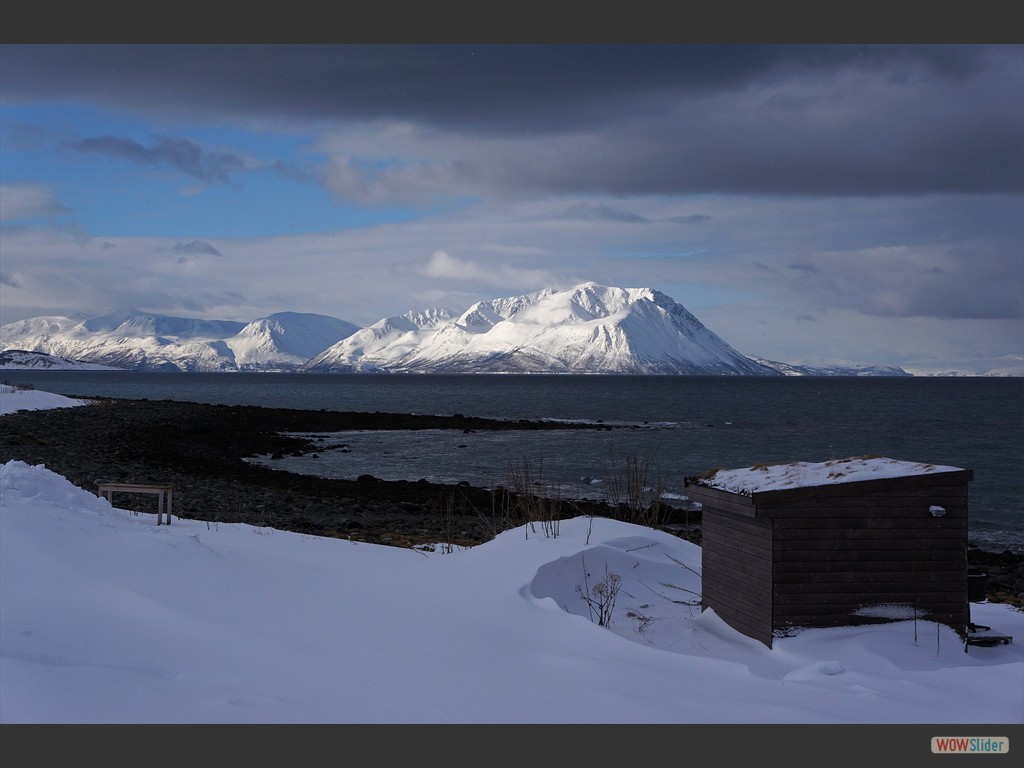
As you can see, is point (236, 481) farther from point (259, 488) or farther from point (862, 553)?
point (862, 553)

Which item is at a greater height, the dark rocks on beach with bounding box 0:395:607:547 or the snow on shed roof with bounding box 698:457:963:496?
the snow on shed roof with bounding box 698:457:963:496

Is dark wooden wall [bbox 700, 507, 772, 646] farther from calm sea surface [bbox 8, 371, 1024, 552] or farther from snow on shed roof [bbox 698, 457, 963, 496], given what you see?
calm sea surface [bbox 8, 371, 1024, 552]

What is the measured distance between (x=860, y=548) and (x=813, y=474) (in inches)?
35.8

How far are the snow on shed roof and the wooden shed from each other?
31 millimetres

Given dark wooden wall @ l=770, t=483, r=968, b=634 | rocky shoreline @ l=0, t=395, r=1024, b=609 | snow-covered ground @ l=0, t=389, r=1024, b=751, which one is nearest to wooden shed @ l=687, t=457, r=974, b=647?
dark wooden wall @ l=770, t=483, r=968, b=634

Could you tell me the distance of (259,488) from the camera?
2812cm

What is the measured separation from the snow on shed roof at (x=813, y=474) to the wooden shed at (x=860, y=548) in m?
0.03

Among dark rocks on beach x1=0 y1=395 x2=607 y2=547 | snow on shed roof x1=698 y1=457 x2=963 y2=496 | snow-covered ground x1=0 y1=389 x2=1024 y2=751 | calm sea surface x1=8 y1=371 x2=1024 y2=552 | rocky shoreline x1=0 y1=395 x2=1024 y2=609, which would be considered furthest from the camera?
calm sea surface x1=8 y1=371 x2=1024 y2=552

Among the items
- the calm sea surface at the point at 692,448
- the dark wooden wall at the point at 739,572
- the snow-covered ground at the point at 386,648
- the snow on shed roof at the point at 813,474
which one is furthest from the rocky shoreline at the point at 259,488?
the snow on shed roof at the point at 813,474

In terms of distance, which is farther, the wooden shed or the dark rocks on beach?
the dark rocks on beach

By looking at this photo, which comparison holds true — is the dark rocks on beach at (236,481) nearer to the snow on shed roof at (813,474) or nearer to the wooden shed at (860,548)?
the snow on shed roof at (813,474)

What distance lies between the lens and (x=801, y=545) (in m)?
9.19

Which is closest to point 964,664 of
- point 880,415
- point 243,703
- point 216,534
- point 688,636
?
point 688,636

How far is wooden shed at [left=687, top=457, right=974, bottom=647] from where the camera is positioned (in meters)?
9.18
